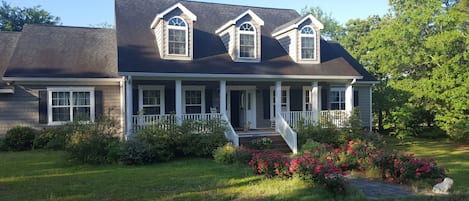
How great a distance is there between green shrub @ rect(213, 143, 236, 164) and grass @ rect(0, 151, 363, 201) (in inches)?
18.5

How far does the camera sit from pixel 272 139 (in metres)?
14.6

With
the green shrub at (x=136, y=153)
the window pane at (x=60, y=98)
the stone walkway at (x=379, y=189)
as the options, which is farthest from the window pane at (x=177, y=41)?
the stone walkway at (x=379, y=189)

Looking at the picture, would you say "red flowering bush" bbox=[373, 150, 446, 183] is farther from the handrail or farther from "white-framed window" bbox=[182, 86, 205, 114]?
"white-framed window" bbox=[182, 86, 205, 114]

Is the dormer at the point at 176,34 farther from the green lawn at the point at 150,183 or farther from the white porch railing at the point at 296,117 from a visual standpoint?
the green lawn at the point at 150,183

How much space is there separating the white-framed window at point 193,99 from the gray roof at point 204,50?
1761mm

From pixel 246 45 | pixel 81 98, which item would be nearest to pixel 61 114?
pixel 81 98

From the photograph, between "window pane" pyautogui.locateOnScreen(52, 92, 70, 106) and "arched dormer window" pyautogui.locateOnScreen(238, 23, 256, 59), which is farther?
"arched dormer window" pyautogui.locateOnScreen(238, 23, 256, 59)

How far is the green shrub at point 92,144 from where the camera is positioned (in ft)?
33.9

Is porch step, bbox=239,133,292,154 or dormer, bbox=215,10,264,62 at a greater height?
dormer, bbox=215,10,264,62

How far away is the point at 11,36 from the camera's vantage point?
17781mm

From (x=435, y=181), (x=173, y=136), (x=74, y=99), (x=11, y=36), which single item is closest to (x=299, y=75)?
(x=173, y=136)

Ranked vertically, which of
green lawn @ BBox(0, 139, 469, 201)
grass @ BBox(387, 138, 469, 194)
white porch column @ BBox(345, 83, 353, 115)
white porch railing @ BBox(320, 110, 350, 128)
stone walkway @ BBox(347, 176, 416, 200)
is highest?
white porch column @ BBox(345, 83, 353, 115)

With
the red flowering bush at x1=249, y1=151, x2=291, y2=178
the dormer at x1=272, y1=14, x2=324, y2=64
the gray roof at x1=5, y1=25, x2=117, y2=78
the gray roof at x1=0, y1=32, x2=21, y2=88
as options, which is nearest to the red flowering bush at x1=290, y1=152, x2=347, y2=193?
the red flowering bush at x1=249, y1=151, x2=291, y2=178

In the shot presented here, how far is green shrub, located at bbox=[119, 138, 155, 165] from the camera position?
420 inches
